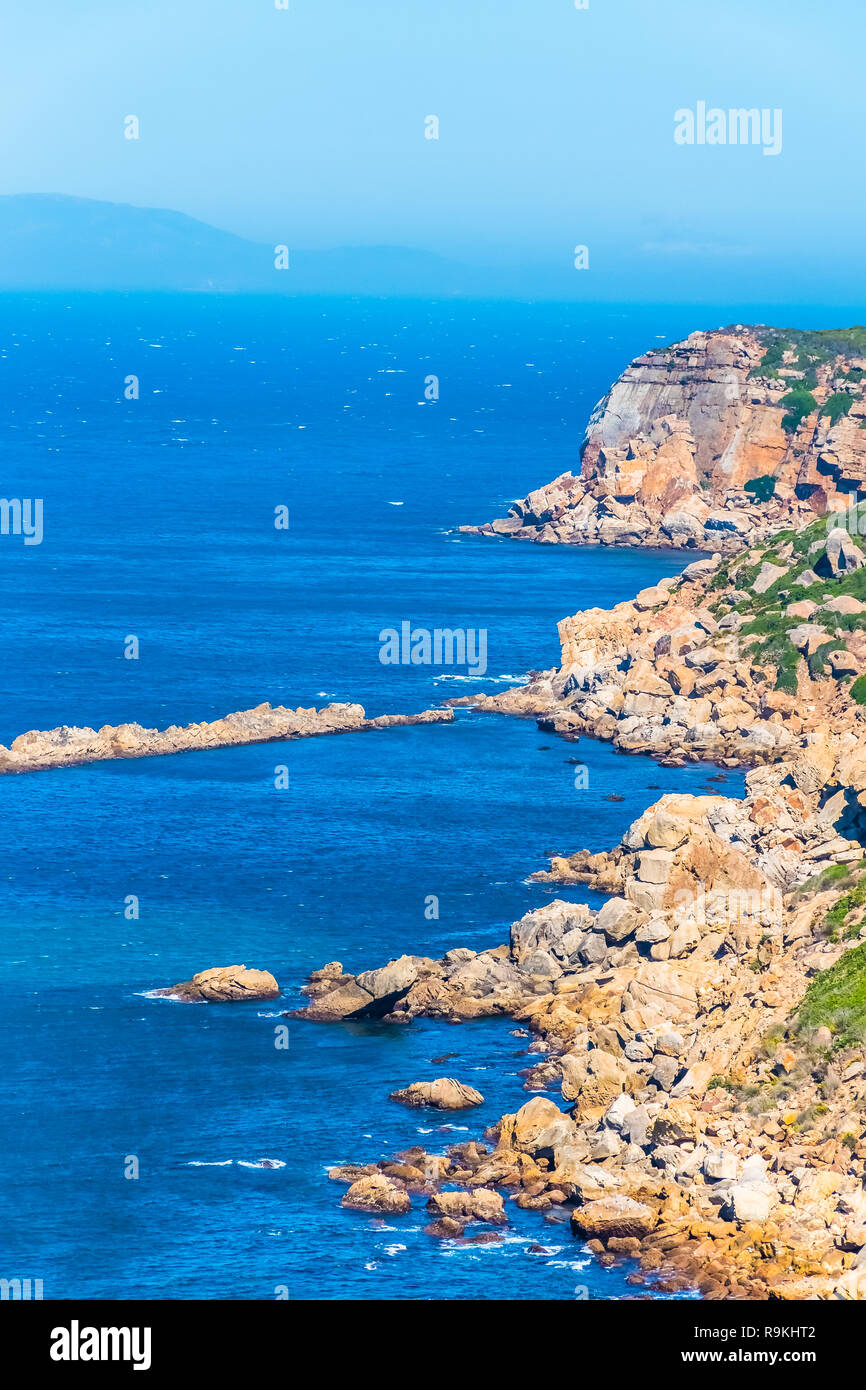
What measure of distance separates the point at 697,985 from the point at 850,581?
77712 mm

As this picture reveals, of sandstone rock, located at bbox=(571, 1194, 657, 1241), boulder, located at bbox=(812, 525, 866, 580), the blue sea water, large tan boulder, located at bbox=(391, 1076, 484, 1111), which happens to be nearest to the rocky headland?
sandstone rock, located at bbox=(571, 1194, 657, 1241)

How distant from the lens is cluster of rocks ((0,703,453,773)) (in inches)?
5723

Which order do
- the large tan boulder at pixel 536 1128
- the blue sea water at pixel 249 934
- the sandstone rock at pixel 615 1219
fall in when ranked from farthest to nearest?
1. the large tan boulder at pixel 536 1128
2. the blue sea water at pixel 249 934
3. the sandstone rock at pixel 615 1219

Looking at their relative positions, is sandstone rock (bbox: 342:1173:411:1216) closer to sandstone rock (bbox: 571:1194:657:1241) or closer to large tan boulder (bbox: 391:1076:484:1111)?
sandstone rock (bbox: 571:1194:657:1241)

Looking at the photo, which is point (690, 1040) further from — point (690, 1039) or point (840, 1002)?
point (840, 1002)

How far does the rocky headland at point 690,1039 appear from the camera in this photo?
237 feet

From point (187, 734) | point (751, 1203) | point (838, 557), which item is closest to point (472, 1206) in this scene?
point (751, 1203)

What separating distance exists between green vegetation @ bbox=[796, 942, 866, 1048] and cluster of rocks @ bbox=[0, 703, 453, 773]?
7374 centimetres

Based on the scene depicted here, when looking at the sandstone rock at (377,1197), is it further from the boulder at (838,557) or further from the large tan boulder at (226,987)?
the boulder at (838,557)

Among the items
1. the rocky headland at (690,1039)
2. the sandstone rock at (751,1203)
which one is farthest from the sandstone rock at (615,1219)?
the sandstone rock at (751,1203)

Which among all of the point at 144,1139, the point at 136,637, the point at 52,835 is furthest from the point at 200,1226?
the point at 136,637

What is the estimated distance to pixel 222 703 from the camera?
536ft

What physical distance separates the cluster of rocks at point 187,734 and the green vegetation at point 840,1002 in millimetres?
73736

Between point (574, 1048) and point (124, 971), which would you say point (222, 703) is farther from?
point (574, 1048)
